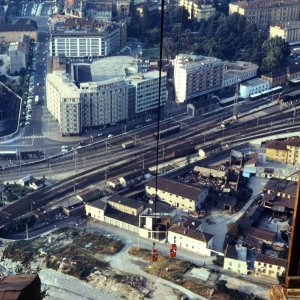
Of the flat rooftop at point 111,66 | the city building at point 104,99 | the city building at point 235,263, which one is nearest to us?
the city building at point 235,263

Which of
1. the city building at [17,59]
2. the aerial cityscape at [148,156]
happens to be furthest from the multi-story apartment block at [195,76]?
A: the city building at [17,59]

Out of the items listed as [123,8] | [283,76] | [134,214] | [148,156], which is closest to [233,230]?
[134,214]

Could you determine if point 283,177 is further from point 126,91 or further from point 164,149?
point 126,91

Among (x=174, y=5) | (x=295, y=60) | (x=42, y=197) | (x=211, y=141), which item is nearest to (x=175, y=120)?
(x=211, y=141)

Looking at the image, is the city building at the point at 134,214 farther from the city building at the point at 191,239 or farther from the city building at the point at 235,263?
the city building at the point at 235,263

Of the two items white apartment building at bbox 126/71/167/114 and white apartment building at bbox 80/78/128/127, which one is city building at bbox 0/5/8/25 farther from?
white apartment building at bbox 80/78/128/127

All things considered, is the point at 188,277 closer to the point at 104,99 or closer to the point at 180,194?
the point at 180,194
